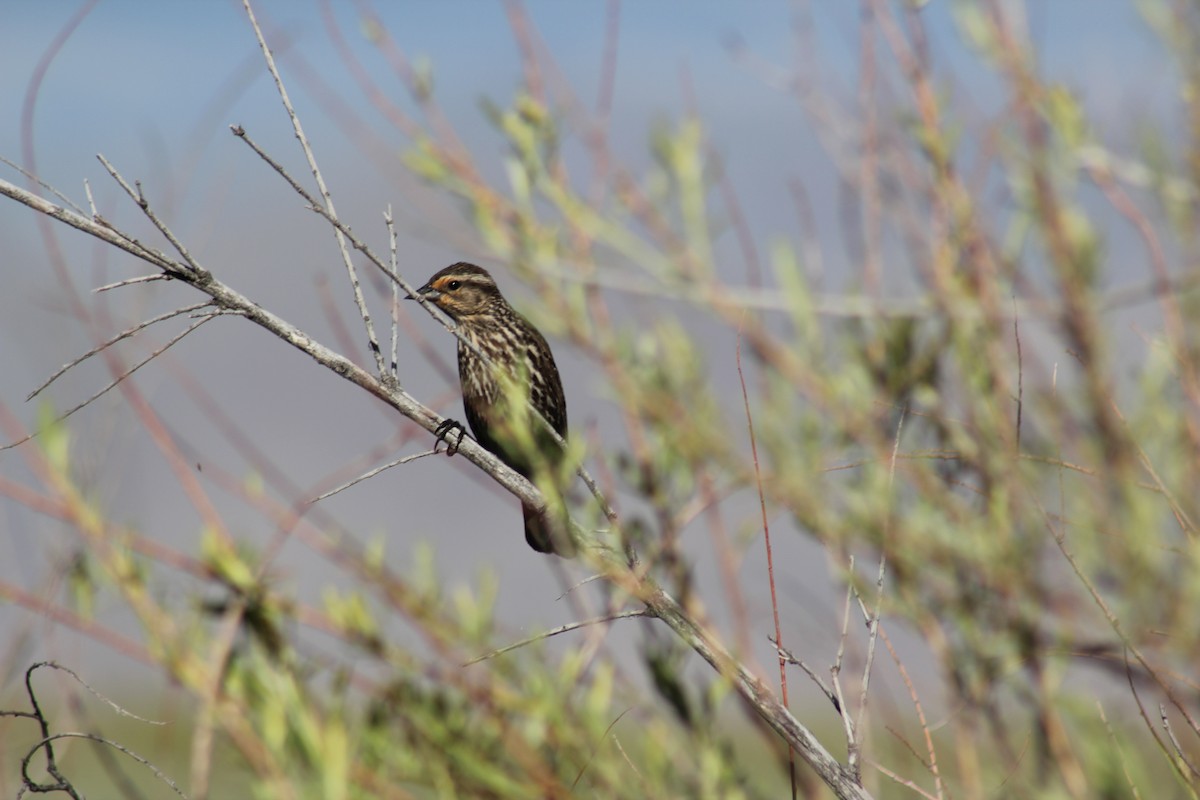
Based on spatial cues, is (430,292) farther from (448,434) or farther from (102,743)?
(102,743)

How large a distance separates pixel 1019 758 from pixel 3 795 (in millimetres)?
2599

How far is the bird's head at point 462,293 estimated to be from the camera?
6078 mm

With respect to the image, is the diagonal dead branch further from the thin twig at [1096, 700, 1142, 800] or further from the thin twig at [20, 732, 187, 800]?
the thin twig at [20, 732, 187, 800]

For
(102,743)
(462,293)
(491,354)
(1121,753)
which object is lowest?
(1121,753)

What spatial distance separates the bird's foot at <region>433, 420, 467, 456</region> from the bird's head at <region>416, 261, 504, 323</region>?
283 centimetres

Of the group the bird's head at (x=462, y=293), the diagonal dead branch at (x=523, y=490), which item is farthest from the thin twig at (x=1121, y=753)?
the bird's head at (x=462, y=293)

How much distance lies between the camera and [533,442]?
286 centimetres

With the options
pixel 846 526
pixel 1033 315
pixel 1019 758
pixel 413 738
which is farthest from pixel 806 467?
pixel 413 738

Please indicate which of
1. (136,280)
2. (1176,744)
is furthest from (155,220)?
(1176,744)

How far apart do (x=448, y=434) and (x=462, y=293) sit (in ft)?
10.00

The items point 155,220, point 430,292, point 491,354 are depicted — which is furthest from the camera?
point 430,292

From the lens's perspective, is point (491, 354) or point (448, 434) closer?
point (448, 434)

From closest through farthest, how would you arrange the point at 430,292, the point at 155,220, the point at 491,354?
the point at 155,220 < the point at 491,354 < the point at 430,292

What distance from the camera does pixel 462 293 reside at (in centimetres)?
616
